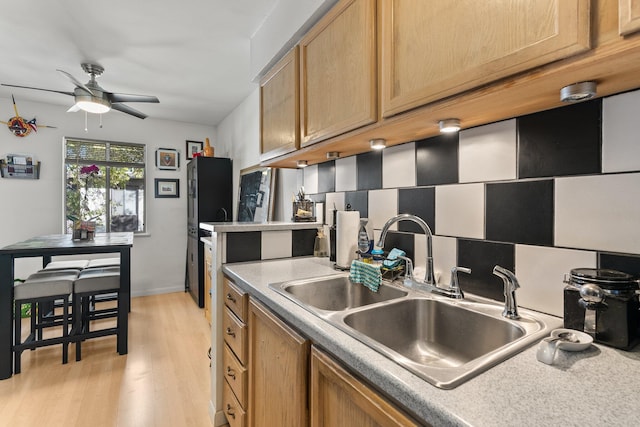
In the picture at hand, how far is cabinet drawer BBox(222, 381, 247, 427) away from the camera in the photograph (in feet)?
4.55

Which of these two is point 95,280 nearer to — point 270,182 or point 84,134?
point 270,182

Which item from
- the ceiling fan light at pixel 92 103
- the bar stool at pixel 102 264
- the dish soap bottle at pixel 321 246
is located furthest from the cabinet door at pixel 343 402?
the bar stool at pixel 102 264

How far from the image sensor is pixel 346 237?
1.58 m

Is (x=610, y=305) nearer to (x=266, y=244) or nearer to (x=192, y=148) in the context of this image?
(x=266, y=244)

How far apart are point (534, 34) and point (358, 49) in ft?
2.14

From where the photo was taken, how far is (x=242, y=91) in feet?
11.1

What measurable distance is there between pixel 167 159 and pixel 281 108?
3.29m

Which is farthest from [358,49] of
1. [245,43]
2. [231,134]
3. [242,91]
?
[231,134]

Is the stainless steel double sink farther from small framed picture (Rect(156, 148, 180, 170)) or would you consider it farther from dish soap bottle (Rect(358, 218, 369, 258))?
small framed picture (Rect(156, 148, 180, 170))

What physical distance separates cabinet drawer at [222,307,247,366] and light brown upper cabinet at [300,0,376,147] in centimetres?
96

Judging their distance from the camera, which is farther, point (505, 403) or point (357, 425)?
point (357, 425)

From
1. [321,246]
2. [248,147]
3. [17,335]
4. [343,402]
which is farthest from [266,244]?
[17,335]

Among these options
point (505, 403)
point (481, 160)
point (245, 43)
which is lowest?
point (505, 403)

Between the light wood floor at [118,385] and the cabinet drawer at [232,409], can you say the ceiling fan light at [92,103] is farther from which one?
the cabinet drawer at [232,409]
